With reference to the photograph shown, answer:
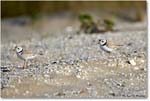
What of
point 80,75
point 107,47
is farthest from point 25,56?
point 107,47

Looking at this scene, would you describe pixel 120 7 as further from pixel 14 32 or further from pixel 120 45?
pixel 120 45

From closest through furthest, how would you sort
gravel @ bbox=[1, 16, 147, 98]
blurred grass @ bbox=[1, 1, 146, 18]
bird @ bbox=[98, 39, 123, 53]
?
gravel @ bbox=[1, 16, 147, 98], bird @ bbox=[98, 39, 123, 53], blurred grass @ bbox=[1, 1, 146, 18]

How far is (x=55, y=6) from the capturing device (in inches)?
328

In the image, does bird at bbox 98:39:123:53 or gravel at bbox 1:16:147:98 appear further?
bird at bbox 98:39:123:53

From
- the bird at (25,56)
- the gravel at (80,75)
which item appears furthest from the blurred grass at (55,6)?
the bird at (25,56)

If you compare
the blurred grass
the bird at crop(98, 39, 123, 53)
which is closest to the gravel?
the bird at crop(98, 39, 123, 53)

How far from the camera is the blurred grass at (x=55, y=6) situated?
7.98 m

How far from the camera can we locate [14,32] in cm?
734

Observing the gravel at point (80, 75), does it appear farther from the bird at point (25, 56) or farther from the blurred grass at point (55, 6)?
the blurred grass at point (55, 6)

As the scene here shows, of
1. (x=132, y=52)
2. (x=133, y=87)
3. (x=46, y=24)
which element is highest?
(x=46, y=24)

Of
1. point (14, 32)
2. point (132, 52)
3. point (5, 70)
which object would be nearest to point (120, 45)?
point (132, 52)

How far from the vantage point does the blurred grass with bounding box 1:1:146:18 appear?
26.2ft

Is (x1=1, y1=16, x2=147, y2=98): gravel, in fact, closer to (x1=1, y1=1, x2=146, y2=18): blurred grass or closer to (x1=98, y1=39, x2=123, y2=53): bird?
(x1=98, y1=39, x2=123, y2=53): bird

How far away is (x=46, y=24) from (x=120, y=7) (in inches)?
47.4
